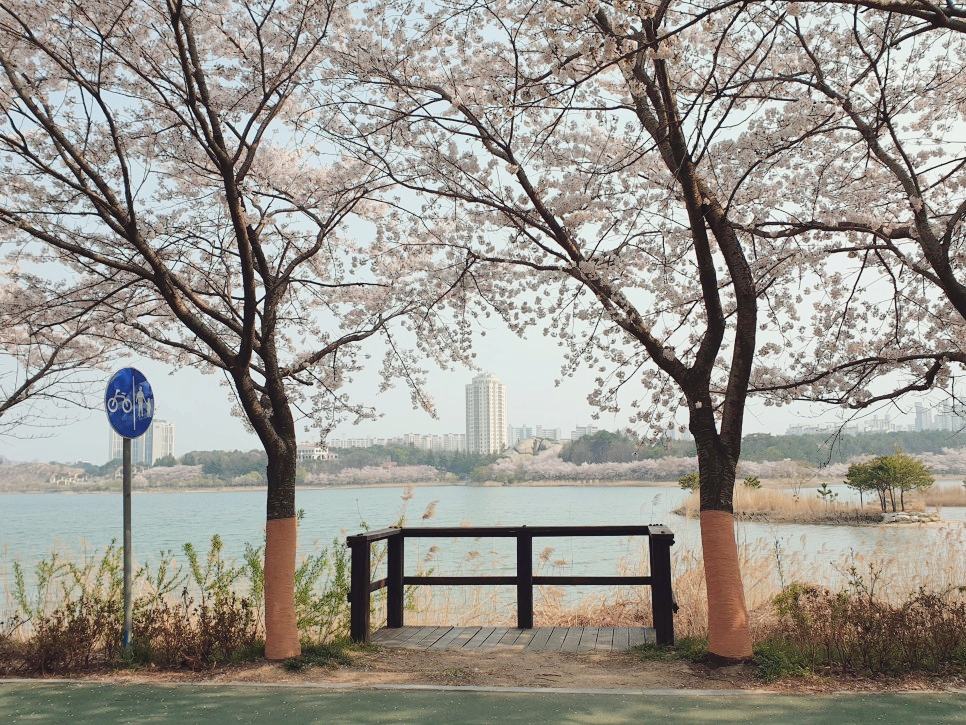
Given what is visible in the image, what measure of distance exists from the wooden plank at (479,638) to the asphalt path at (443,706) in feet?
4.18

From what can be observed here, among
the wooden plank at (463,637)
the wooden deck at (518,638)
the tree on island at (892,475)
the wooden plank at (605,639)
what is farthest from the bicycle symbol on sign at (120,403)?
the tree on island at (892,475)

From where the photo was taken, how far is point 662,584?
588 cm

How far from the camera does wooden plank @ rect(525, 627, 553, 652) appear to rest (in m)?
5.84

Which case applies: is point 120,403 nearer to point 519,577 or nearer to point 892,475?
point 519,577

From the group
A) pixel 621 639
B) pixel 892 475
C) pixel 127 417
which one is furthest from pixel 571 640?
pixel 892 475

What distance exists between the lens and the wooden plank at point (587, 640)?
18.9ft

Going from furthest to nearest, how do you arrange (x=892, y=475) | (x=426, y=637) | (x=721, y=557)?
(x=892, y=475) < (x=426, y=637) < (x=721, y=557)

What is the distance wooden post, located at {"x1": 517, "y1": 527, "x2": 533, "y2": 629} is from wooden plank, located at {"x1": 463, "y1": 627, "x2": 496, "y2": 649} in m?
0.29

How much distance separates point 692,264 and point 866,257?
5.03 feet

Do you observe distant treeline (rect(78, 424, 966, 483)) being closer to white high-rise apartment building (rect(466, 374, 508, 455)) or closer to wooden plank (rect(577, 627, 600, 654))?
white high-rise apartment building (rect(466, 374, 508, 455))

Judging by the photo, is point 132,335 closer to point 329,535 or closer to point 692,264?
point 692,264

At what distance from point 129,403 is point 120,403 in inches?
2.8

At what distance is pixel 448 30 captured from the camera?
588cm

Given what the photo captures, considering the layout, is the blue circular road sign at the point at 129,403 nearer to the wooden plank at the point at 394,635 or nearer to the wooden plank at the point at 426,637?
the wooden plank at the point at 394,635
